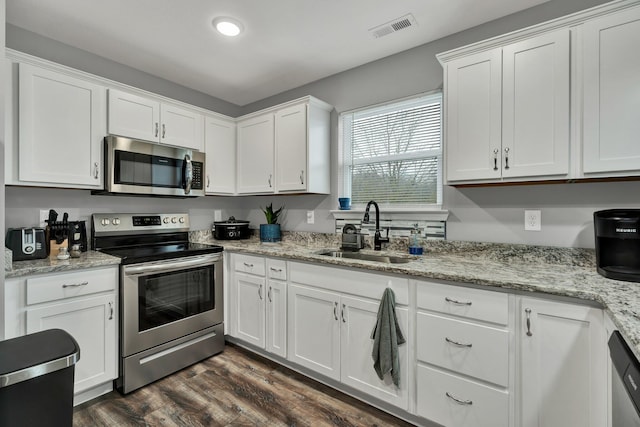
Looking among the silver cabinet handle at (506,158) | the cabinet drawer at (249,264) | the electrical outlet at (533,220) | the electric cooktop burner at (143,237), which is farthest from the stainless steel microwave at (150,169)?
the electrical outlet at (533,220)

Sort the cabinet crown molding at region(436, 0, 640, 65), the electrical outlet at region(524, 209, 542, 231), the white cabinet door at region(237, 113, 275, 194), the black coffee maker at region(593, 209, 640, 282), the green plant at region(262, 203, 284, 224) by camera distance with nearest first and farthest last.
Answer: the black coffee maker at region(593, 209, 640, 282)
the cabinet crown molding at region(436, 0, 640, 65)
the electrical outlet at region(524, 209, 542, 231)
the white cabinet door at region(237, 113, 275, 194)
the green plant at region(262, 203, 284, 224)

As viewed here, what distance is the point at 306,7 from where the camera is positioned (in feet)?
6.57

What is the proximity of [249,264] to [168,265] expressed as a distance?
62cm

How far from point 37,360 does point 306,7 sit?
2248mm

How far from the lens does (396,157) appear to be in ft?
8.65

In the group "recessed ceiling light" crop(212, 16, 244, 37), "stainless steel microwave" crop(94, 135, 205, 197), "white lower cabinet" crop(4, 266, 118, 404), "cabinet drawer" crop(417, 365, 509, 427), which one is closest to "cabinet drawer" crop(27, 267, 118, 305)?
"white lower cabinet" crop(4, 266, 118, 404)

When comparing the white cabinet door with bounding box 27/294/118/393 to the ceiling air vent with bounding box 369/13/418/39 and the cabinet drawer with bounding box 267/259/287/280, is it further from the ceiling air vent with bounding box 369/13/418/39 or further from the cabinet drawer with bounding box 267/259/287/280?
the ceiling air vent with bounding box 369/13/418/39

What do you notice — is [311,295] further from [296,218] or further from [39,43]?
[39,43]

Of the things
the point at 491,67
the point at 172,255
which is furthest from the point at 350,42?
the point at 172,255

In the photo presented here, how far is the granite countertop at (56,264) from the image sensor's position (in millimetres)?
1741

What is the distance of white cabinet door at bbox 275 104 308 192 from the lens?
9.12 ft

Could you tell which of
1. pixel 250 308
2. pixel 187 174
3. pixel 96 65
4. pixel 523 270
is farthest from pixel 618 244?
pixel 96 65

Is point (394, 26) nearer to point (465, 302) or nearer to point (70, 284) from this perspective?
point (465, 302)

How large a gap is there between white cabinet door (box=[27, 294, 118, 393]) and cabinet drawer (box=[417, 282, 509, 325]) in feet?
6.62
